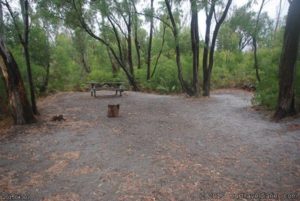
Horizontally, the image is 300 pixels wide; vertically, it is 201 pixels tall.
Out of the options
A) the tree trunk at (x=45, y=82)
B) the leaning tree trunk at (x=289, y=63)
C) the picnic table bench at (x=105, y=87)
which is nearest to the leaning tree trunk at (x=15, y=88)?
the picnic table bench at (x=105, y=87)

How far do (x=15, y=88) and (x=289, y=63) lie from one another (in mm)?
7536

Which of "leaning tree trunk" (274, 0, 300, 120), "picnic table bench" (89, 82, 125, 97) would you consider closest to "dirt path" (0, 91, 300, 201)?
"leaning tree trunk" (274, 0, 300, 120)

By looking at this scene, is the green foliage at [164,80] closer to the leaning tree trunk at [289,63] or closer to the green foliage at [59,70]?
the green foliage at [59,70]

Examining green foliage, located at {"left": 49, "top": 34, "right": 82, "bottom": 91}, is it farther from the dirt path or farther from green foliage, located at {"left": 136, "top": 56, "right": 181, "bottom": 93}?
the dirt path

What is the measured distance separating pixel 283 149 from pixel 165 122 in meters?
3.40

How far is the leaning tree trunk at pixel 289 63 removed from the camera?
7358 mm

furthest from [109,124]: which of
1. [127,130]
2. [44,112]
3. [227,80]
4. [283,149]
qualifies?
[227,80]

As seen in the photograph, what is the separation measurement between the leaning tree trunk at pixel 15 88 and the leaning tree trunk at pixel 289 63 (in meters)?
7.10

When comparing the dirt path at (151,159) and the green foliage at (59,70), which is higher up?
the green foliage at (59,70)

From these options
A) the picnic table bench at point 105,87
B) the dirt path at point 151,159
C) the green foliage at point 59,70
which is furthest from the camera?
the green foliage at point 59,70

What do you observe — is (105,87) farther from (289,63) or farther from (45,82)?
(289,63)

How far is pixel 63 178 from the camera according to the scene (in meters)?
4.39

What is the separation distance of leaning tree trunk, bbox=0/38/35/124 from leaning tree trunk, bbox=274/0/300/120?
7104 millimetres

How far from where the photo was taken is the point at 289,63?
300 inches
